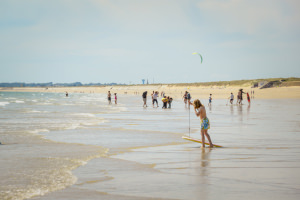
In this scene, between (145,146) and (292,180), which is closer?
(292,180)

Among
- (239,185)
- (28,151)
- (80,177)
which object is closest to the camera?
Result: (239,185)

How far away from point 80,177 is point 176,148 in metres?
3.95

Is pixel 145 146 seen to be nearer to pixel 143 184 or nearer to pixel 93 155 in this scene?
pixel 93 155

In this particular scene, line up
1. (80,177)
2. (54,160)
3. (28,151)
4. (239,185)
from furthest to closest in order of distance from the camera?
(28,151) < (54,160) < (80,177) < (239,185)

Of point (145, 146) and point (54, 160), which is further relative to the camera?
point (145, 146)

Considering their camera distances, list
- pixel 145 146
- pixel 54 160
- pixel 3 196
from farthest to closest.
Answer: pixel 145 146 < pixel 54 160 < pixel 3 196

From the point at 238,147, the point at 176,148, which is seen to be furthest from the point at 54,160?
the point at 238,147

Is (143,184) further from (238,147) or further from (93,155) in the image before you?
(238,147)

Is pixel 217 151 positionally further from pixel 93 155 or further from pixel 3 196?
pixel 3 196

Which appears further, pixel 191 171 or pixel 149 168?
pixel 149 168

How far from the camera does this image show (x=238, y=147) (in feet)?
32.7

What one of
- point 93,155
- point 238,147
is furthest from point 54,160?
point 238,147

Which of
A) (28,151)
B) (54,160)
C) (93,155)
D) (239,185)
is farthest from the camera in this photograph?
(28,151)

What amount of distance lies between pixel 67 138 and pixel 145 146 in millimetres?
3365
